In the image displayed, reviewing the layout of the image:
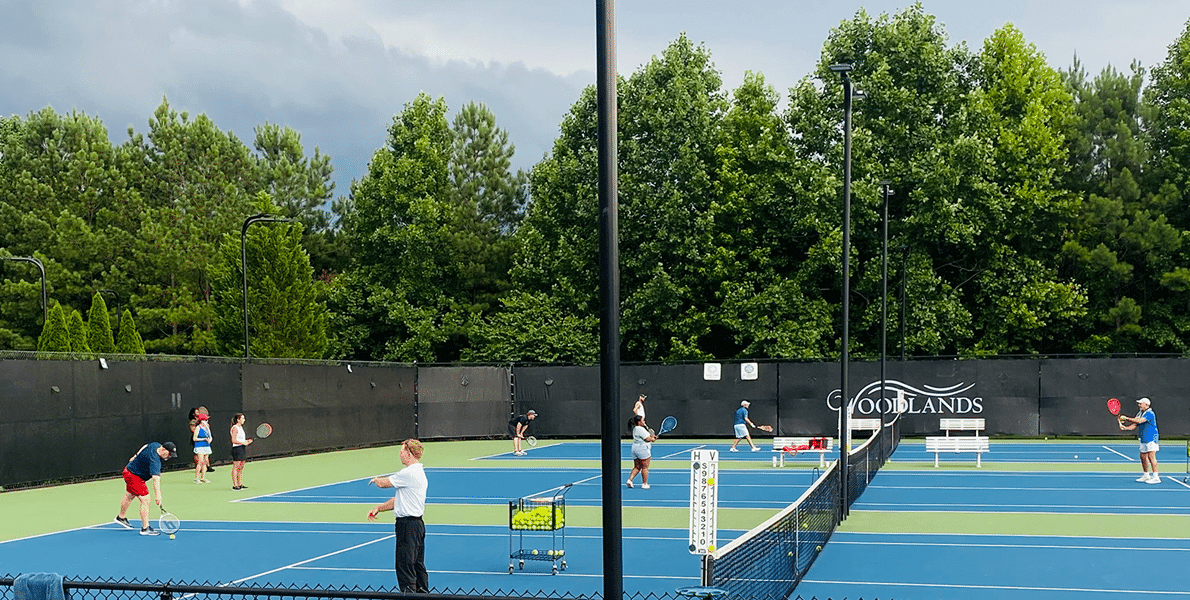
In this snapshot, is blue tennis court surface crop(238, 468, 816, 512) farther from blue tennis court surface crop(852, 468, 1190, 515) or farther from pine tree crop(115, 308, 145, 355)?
pine tree crop(115, 308, 145, 355)

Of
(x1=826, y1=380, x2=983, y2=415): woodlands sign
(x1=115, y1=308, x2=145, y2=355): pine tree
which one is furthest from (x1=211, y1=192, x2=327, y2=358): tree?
(x1=826, y1=380, x2=983, y2=415): woodlands sign

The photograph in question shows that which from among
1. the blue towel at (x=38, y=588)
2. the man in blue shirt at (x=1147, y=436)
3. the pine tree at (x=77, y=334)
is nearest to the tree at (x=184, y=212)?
the pine tree at (x=77, y=334)

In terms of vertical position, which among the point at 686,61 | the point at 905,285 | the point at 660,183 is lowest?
the point at 905,285

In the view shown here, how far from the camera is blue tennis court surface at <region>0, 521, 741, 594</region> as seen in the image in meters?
13.4

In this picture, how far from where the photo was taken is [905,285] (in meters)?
47.6

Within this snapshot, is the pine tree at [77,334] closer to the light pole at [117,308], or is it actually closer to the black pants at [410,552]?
the light pole at [117,308]

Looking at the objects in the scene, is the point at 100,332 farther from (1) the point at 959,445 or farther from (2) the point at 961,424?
(1) the point at 959,445

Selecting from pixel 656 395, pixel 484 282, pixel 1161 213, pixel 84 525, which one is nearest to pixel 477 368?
pixel 656 395

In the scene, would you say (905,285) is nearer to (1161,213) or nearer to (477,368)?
(1161,213)

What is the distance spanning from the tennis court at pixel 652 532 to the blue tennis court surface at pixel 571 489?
0.07 meters

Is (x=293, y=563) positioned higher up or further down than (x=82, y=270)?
further down

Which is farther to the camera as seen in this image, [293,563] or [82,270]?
[82,270]

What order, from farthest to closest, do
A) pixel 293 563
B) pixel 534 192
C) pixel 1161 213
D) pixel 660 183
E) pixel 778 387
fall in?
pixel 534 192 → pixel 660 183 → pixel 1161 213 → pixel 778 387 → pixel 293 563

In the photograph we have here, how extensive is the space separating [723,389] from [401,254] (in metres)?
23.4
